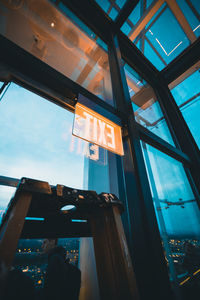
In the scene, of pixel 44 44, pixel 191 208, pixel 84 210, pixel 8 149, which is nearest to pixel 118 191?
pixel 84 210

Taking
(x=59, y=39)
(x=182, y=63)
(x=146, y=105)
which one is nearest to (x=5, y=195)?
(x=146, y=105)

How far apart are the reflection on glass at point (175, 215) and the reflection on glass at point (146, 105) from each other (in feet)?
2.34

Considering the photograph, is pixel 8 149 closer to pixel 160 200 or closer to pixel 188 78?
pixel 160 200

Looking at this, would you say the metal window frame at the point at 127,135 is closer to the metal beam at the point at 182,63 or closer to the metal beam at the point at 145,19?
the metal beam at the point at 182,63

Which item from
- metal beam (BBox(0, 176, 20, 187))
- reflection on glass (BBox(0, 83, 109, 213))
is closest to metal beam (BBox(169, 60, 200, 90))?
reflection on glass (BBox(0, 83, 109, 213))

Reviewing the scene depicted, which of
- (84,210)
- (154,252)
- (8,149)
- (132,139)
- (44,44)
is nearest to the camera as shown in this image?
(84,210)

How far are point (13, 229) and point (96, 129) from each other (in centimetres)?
108

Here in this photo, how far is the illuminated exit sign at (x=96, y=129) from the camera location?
4.11 feet

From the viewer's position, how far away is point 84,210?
0.82m

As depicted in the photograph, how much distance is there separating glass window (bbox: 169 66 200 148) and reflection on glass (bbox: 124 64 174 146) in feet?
1.99

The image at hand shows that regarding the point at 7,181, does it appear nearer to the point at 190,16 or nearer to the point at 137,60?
the point at 137,60

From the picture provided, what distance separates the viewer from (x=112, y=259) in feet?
2.24

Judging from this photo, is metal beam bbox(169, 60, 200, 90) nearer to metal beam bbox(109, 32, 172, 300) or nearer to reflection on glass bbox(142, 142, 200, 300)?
reflection on glass bbox(142, 142, 200, 300)

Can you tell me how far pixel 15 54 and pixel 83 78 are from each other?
8.41ft
